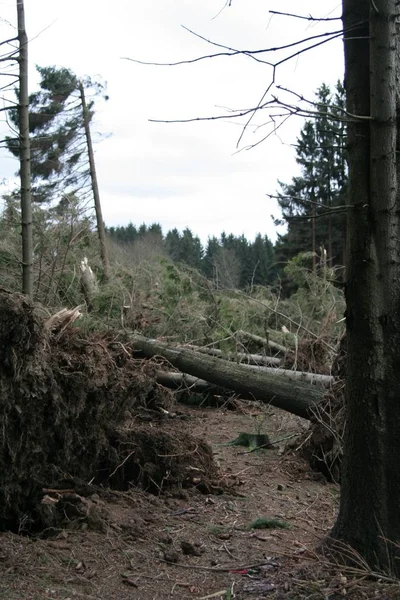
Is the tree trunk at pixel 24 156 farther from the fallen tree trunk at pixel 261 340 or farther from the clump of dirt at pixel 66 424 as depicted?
the fallen tree trunk at pixel 261 340

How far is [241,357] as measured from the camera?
9430mm

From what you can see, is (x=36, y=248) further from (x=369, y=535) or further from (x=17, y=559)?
(x=369, y=535)

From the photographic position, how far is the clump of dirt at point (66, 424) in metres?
4.46

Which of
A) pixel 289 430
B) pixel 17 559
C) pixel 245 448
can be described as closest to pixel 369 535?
pixel 17 559

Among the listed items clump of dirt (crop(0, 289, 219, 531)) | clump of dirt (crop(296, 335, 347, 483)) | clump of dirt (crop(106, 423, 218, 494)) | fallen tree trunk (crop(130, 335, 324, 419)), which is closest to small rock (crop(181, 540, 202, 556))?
clump of dirt (crop(0, 289, 219, 531))

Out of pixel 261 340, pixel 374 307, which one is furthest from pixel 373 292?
pixel 261 340

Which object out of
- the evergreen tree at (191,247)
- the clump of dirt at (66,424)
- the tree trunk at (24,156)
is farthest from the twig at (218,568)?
the evergreen tree at (191,247)

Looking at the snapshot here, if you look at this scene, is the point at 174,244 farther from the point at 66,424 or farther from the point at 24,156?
the point at 66,424

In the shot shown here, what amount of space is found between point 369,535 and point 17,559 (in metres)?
2.08

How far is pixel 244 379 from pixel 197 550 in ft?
Answer: 11.4

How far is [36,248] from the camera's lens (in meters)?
11.4

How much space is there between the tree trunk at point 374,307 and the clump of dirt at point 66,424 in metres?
2.27

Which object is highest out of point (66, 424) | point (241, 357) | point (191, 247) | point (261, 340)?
point (191, 247)

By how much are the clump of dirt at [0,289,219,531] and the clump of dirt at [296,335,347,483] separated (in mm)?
1143
